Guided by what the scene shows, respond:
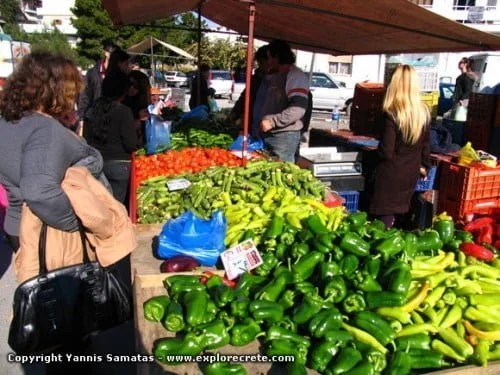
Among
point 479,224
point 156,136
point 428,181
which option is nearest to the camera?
point 479,224

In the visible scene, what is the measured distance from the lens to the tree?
39.4 meters

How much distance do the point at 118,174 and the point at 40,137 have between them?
8.30 feet

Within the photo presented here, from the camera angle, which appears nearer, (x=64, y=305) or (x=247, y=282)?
(x=64, y=305)

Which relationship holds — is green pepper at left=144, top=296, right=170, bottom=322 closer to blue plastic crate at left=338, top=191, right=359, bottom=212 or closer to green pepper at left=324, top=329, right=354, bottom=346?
green pepper at left=324, top=329, right=354, bottom=346

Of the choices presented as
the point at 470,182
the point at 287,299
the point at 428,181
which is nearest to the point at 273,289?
the point at 287,299

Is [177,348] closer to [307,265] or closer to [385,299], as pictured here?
[307,265]

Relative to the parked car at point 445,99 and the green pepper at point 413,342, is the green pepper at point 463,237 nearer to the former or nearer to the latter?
the green pepper at point 413,342

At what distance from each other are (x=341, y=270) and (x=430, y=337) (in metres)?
0.56

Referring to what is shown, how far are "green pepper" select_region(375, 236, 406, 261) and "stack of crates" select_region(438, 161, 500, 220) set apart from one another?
105 inches

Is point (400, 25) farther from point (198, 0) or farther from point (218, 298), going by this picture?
point (218, 298)

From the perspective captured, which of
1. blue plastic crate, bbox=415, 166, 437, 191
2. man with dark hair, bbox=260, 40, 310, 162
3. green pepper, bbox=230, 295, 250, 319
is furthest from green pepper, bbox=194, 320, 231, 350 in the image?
blue plastic crate, bbox=415, 166, 437, 191

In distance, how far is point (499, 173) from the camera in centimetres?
505

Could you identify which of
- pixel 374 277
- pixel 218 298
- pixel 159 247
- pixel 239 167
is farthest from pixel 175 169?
pixel 374 277

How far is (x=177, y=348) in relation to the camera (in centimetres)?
230
